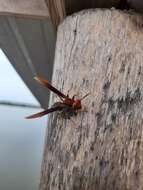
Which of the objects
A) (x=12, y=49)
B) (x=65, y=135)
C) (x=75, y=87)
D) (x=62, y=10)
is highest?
(x=12, y=49)

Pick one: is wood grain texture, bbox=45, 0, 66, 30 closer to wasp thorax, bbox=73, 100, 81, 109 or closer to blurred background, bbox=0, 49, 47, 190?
wasp thorax, bbox=73, 100, 81, 109

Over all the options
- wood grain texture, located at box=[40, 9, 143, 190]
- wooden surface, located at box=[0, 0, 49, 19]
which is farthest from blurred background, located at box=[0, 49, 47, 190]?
wood grain texture, located at box=[40, 9, 143, 190]

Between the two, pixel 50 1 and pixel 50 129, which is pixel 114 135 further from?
pixel 50 1

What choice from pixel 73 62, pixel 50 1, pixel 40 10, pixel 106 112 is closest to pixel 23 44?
pixel 40 10

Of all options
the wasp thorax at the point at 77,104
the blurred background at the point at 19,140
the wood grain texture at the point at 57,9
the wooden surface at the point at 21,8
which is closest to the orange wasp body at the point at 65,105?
the wasp thorax at the point at 77,104

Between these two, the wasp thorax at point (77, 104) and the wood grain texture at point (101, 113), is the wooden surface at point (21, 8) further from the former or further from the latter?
the wasp thorax at point (77, 104)

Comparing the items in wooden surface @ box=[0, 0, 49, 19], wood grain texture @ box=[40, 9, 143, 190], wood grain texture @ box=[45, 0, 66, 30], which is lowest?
wood grain texture @ box=[40, 9, 143, 190]

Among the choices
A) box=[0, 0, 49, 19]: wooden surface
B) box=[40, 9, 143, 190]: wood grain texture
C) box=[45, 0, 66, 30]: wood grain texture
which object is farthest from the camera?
box=[0, 0, 49, 19]: wooden surface
